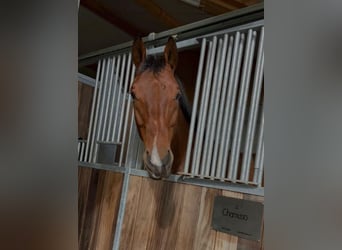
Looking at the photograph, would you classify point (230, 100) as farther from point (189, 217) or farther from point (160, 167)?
point (189, 217)

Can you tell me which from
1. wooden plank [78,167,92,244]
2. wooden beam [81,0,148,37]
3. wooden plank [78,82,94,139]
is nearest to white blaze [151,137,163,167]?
wooden plank [78,167,92,244]

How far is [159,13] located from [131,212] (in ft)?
5.96

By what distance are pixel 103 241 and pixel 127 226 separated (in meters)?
0.23

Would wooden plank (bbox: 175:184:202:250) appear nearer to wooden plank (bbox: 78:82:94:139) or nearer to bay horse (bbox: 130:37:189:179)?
bay horse (bbox: 130:37:189:179)

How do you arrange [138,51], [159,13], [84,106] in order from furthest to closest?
[159,13] → [84,106] → [138,51]

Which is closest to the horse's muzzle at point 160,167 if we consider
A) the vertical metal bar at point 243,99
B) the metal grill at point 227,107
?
the metal grill at point 227,107

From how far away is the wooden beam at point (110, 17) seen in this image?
261cm

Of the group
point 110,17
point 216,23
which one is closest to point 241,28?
point 216,23

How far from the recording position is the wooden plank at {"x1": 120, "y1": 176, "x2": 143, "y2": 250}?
150cm

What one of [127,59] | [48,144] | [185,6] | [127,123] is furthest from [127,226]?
[185,6]

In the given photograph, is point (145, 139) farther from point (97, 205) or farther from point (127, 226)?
point (97, 205)

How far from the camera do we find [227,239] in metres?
1.13

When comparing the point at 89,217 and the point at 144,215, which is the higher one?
the point at 144,215

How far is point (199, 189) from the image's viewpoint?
1.25 m
